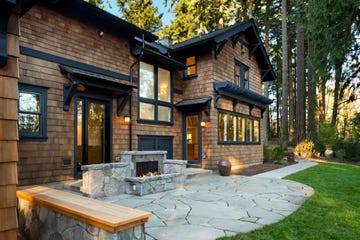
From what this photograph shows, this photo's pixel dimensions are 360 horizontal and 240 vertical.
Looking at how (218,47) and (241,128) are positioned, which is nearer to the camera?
(218,47)

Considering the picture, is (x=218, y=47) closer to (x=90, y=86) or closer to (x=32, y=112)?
(x=90, y=86)

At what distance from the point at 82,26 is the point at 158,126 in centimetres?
423

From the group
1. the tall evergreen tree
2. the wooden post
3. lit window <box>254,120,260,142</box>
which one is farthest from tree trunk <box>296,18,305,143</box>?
the wooden post

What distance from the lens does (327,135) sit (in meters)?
14.8

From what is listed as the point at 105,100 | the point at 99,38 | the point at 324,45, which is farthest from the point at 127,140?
the point at 324,45

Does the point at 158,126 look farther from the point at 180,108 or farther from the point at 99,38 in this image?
the point at 99,38

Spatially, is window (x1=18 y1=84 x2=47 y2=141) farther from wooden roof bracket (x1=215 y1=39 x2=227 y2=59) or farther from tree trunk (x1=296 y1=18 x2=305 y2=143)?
tree trunk (x1=296 y1=18 x2=305 y2=143)

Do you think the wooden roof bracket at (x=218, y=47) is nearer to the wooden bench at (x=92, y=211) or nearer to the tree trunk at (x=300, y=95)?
the wooden bench at (x=92, y=211)

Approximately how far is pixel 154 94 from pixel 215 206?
18.7 ft

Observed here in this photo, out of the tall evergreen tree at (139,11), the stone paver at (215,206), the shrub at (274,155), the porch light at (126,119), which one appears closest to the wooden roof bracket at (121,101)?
the porch light at (126,119)

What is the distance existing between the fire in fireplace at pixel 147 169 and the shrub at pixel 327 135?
39.4 feet

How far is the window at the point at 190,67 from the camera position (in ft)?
34.1

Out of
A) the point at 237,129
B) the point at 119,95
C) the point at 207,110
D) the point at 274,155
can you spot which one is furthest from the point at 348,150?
the point at 119,95

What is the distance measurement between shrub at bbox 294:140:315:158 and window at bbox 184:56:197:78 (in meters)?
9.21
